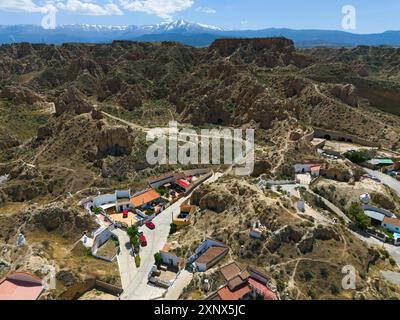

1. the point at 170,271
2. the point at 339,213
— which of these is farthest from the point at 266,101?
the point at 170,271

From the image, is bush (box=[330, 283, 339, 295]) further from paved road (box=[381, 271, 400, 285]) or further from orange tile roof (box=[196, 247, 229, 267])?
orange tile roof (box=[196, 247, 229, 267])

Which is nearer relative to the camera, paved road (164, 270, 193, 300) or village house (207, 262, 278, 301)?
village house (207, 262, 278, 301)

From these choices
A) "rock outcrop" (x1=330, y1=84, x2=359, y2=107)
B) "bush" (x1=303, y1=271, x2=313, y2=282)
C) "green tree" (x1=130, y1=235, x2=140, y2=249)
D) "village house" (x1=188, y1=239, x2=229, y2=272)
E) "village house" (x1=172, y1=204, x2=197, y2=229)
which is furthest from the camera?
"rock outcrop" (x1=330, y1=84, x2=359, y2=107)

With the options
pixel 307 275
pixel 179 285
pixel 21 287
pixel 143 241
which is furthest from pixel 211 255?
pixel 21 287

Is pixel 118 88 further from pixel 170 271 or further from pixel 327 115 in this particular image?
pixel 170 271

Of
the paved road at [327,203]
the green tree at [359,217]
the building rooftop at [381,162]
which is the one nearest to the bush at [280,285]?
the green tree at [359,217]

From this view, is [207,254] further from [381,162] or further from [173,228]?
[381,162]

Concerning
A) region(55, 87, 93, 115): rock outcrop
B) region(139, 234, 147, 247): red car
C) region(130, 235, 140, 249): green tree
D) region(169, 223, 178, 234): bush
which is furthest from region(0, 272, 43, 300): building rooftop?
region(55, 87, 93, 115): rock outcrop
